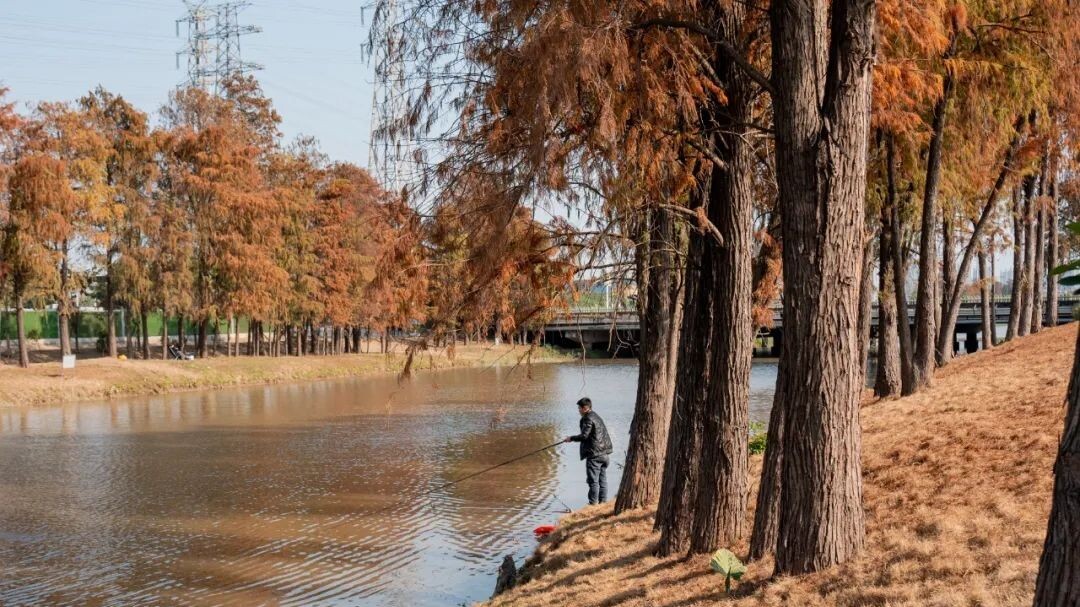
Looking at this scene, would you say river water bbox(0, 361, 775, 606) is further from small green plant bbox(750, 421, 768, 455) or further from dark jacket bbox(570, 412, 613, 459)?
small green plant bbox(750, 421, 768, 455)

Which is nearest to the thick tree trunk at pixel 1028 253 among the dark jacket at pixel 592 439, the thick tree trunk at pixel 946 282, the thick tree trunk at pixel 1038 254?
the thick tree trunk at pixel 1038 254

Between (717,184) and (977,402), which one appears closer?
(717,184)

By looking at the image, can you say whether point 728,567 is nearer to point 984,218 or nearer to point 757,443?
point 757,443

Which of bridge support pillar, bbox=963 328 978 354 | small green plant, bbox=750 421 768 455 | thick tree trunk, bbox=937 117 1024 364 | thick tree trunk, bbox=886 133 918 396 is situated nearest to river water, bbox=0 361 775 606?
small green plant, bbox=750 421 768 455

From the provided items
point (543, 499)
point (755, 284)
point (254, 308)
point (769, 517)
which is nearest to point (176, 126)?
point (254, 308)

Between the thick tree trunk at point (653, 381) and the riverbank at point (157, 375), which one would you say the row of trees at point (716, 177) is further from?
the riverbank at point (157, 375)

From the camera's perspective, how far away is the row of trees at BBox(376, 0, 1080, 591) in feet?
20.9

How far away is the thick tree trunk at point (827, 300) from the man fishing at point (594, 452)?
6323mm

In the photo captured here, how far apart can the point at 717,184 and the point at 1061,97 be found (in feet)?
27.8

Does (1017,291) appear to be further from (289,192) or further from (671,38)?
(289,192)

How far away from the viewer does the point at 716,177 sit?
840 centimetres

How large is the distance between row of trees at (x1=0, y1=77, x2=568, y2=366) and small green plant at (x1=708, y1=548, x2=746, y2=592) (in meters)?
21.4

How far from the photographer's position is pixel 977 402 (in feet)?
34.7

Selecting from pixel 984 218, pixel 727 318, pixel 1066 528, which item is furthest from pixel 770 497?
pixel 984 218
